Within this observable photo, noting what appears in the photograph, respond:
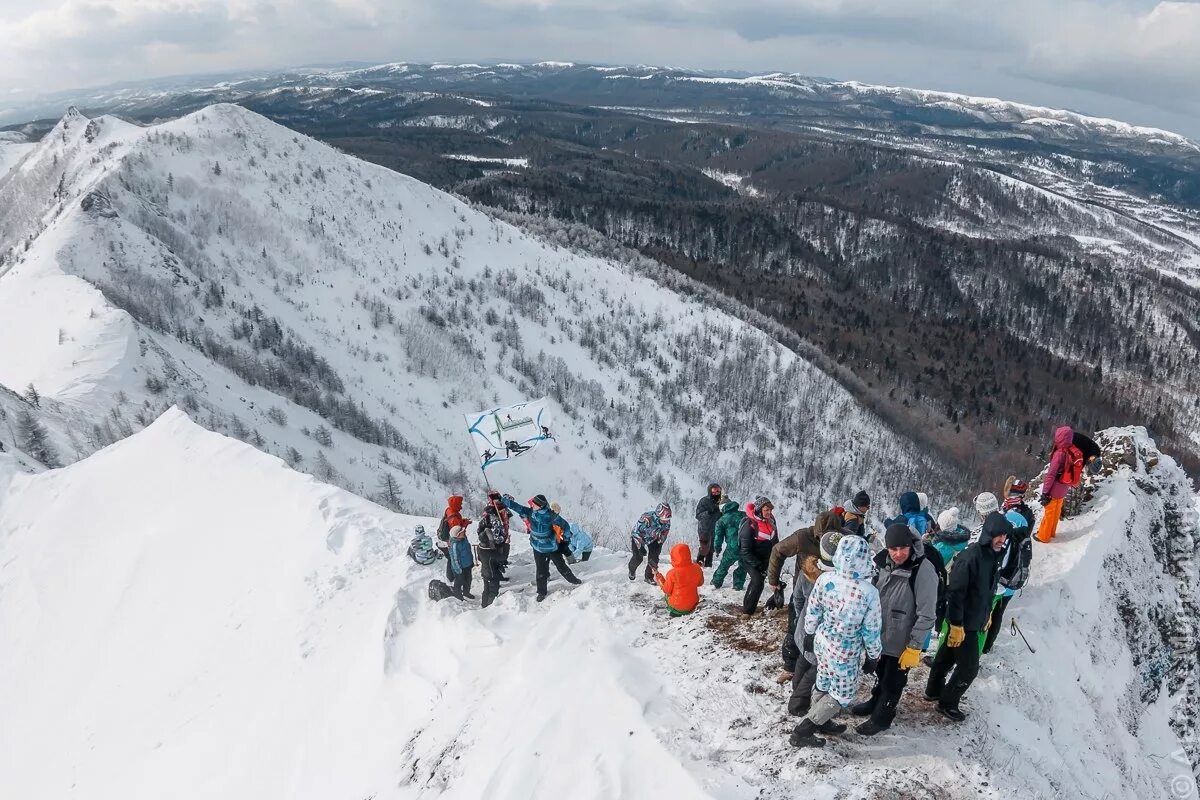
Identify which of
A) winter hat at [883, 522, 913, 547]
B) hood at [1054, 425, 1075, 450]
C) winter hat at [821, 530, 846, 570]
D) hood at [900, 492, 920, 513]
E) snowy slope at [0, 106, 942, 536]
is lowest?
snowy slope at [0, 106, 942, 536]

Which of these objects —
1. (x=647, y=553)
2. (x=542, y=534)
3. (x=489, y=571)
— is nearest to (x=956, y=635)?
(x=647, y=553)

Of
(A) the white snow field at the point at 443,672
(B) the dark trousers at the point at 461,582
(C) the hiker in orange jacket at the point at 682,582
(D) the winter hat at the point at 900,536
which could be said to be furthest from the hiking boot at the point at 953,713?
(B) the dark trousers at the point at 461,582

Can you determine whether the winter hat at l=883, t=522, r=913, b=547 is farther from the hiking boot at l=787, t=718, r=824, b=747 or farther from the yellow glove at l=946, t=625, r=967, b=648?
the hiking boot at l=787, t=718, r=824, b=747

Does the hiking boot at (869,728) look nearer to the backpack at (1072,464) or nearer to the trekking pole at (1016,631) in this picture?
the trekking pole at (1016,631)

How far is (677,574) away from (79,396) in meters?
24.7

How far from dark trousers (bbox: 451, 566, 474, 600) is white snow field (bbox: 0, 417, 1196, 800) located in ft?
1.22

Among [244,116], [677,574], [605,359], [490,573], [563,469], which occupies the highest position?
[244,116]

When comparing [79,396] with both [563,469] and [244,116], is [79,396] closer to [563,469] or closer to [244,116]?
[563,469]

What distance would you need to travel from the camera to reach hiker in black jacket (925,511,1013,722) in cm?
600

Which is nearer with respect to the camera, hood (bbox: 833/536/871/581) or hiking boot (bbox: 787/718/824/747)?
hood (bbox: 833/536/871/581)

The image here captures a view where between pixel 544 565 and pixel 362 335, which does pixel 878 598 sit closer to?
pixel 544 565

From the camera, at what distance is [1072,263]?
13438 cm

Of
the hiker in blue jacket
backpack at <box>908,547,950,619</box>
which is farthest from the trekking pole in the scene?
the hiker in blue jacket

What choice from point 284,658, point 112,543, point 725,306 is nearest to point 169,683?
point 284,658
